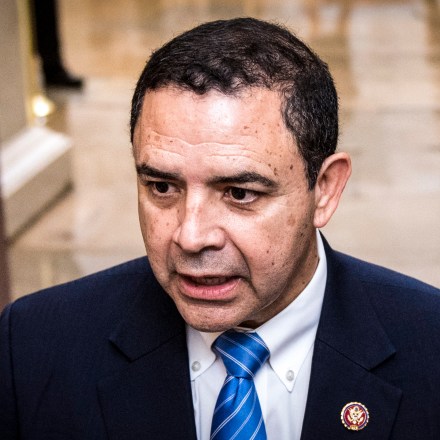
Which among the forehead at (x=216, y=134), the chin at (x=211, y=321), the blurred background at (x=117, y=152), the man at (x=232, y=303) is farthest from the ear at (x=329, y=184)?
the blurred background at (x=117, y=152)

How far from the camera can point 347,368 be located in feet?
7.73

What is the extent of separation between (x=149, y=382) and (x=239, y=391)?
0.67ft

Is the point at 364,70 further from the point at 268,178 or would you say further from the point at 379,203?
the point at 268,178

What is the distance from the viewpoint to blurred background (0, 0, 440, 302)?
6.29 m

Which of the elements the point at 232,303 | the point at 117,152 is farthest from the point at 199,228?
the point at 117,152

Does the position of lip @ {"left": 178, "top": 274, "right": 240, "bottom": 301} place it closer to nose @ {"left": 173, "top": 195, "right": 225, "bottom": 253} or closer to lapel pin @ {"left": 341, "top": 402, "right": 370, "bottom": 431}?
nose @ {"left": 173, "top": 195, "right": 225, "bottom": 253}

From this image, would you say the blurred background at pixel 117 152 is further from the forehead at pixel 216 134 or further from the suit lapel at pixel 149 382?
the forehead at pixel 216 134

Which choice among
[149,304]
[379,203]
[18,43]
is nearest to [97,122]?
[18,43]

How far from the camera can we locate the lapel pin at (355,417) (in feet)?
7.56

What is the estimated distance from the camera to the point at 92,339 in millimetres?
2428

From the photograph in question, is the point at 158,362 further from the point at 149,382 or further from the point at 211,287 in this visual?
the point at 211,287

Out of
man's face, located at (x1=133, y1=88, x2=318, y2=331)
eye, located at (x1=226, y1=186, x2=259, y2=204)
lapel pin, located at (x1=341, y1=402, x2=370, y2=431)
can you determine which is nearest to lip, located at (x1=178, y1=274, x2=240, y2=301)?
man's face, located at (x1=133, y1=88, x2=318, y2=331)

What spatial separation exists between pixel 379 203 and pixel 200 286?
5.00m

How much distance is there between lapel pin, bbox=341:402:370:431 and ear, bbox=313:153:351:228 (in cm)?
40
